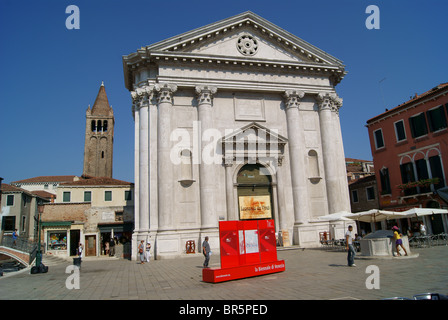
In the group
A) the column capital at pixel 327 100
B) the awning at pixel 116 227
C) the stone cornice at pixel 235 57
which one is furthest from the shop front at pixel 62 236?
the column capital at pixel 327 100

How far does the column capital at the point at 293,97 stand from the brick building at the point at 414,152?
11292 millimetres

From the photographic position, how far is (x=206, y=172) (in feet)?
75.9

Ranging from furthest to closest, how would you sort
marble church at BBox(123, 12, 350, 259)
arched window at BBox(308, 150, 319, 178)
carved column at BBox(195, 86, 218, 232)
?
arched window at BBox(308, 150, 319, 178) < marble church at BBox(123, 12, 350, 259) < carved column at BBox(195, 86, 218, 232)

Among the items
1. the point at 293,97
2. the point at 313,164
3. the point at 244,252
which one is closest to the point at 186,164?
the point at 293,97

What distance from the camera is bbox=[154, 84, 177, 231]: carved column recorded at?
21922 mm

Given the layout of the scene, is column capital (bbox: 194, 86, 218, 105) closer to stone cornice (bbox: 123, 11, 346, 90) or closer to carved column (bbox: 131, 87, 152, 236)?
stone cornice (bbox: 123, 11, 346, 90)

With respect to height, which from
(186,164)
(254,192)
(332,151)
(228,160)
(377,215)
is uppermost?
(332,151)

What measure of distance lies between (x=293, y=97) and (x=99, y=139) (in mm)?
67878

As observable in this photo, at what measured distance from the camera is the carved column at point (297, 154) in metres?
24.8

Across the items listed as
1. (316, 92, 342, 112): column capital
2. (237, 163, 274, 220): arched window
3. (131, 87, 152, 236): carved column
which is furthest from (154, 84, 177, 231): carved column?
(316, 92, 342, 112): column capital

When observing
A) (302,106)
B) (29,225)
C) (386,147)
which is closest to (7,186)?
(29,225)

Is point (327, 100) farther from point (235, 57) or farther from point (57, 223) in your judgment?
point (57, 223)

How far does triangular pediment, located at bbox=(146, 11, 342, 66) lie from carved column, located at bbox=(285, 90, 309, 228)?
3350 millimetres
